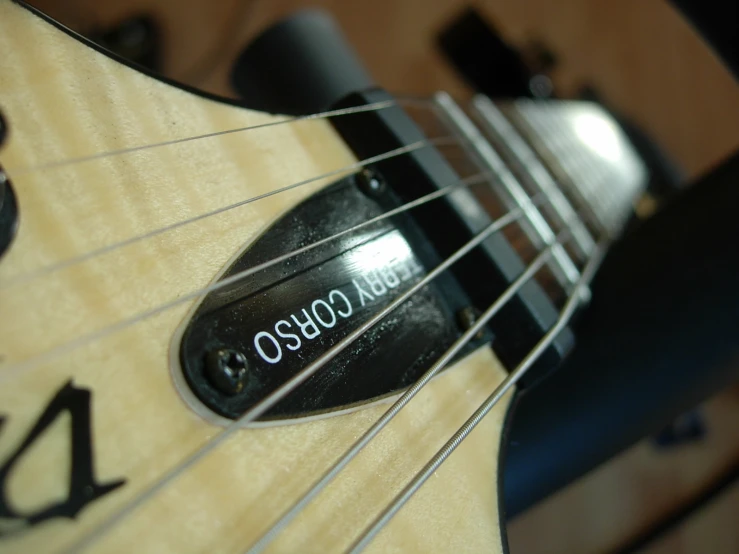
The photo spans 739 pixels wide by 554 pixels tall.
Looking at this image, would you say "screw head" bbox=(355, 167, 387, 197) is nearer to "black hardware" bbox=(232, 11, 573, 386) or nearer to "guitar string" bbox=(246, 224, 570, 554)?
"black hardware" bbox=(232, 11, 573, 386)

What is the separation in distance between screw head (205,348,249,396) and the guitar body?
2 cm

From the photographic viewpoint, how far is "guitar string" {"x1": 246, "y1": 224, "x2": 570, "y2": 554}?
0.30 meters

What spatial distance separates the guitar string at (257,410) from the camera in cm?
26

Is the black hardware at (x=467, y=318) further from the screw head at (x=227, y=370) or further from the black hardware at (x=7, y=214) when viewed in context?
the black hardware at (x=7, y=214)

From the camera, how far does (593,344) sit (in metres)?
0.57

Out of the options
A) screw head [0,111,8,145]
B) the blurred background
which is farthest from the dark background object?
screw head [0,111,8,145]

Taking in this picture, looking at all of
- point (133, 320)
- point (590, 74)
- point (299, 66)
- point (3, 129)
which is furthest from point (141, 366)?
point (590, 74)

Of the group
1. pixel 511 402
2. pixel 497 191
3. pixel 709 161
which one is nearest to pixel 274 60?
pixel 497 191

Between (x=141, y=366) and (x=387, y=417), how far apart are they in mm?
151

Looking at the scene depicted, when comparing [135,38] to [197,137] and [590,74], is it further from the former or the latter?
[590,74]

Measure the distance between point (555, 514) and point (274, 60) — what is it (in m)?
0.88

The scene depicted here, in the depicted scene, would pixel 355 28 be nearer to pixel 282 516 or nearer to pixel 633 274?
pixel 633 274

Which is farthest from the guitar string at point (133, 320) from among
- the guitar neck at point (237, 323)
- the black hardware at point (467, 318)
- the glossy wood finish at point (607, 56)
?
the glossy wood finish at point (607, 56)

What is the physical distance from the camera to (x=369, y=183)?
0.47m
